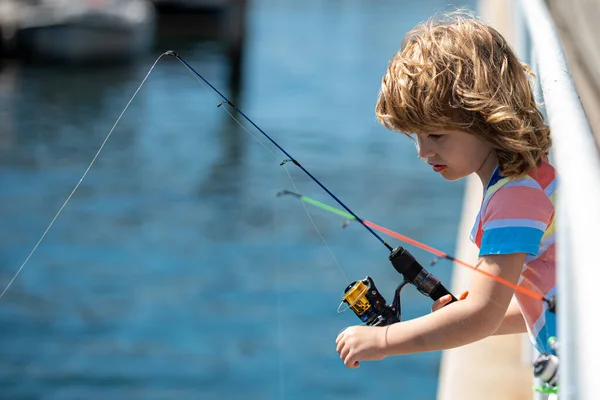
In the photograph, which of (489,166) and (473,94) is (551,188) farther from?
(473,94)

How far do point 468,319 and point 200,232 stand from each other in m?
10.8

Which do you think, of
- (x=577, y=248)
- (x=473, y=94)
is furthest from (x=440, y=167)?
(x=577, y=248)

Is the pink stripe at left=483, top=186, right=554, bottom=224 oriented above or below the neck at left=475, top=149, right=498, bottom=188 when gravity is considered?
below

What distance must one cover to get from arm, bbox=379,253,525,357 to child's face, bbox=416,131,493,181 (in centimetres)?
25

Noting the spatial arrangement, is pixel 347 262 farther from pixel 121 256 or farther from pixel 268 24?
pixel 268 24

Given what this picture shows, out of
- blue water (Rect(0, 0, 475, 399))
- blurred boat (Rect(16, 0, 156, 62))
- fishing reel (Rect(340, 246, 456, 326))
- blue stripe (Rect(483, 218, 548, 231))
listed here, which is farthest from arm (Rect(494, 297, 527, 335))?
blurred boat (Rect(16, 0, 156, 62))

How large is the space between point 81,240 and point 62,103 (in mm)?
10456

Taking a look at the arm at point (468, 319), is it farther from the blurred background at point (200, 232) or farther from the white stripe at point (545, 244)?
the blurred background at point (200, 232)

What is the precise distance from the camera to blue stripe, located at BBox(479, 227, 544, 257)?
1.93 metres

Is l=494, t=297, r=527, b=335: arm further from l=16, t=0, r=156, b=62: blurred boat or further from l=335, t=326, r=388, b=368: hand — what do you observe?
l=16, t=0, r=156, b=62: blurred boat

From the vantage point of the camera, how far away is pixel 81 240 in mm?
12336

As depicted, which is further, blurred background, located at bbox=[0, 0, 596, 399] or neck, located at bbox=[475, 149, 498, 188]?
blurred background, located at bbox=[0, 0, 596, 399]


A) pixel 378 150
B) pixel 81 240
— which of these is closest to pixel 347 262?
pixel 81 240

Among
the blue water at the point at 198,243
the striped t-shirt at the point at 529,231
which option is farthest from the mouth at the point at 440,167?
the blue water at the point at 198,243
